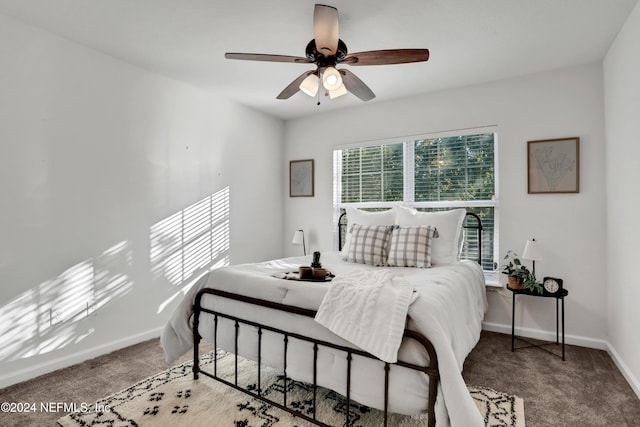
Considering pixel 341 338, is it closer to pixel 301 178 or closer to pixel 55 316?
pixel 55 316

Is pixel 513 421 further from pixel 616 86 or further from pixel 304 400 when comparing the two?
pixel 616 86

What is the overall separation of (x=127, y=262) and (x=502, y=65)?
12.6ft

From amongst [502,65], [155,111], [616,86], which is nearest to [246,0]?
[155,111]

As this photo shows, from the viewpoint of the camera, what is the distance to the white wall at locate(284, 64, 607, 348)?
3021mm

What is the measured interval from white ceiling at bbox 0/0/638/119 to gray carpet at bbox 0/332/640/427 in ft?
8.31

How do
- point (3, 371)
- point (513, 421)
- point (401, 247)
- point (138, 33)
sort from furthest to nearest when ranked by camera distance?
point (401, 247)
point (138, 33)
point (3, 371)
point (513, 421)

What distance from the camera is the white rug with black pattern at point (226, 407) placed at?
1.87 meters

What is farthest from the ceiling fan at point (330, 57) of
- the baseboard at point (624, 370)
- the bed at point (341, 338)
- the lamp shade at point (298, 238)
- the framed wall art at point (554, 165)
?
the baseboard at point (624, 370)

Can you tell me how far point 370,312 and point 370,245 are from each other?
4.84 feet

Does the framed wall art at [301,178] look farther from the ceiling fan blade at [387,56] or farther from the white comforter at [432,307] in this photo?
the ceiling fan blade at [387,56]

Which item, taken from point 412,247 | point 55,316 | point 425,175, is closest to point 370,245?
point 412,247

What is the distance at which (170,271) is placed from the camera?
Result: 3.40 m

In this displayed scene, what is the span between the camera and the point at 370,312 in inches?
63.0

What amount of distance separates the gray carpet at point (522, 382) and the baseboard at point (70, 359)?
0.06m
